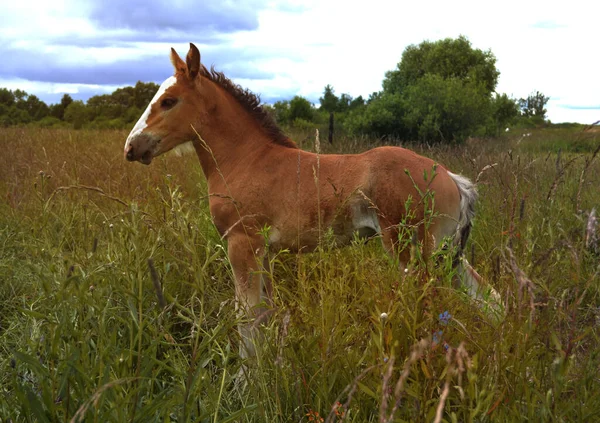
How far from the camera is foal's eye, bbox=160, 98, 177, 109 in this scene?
13.3 feet

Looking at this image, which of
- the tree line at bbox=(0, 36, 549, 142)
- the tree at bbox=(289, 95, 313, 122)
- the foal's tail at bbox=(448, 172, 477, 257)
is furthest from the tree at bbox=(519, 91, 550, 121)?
the foal's tail at bbox=(448, 172, 477, 257)

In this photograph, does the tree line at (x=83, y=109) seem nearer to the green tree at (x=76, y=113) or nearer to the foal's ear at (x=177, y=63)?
the green tree at (x=76, y=113)

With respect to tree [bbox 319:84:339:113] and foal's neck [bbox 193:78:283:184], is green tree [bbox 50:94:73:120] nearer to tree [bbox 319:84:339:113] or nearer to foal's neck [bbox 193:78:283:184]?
tree [bbox 319:84:339:113]

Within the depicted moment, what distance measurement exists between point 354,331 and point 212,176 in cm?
219

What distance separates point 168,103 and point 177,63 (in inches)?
13.5

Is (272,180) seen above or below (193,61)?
below

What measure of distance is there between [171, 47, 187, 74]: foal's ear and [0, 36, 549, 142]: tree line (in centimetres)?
84

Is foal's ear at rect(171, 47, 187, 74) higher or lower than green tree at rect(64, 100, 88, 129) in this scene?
lower

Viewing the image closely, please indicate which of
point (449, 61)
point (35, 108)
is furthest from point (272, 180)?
point (35, 108)

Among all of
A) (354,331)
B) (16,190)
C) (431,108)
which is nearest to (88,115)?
(431,108)

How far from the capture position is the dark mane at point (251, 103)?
14.0ft

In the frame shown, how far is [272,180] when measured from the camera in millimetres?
3916

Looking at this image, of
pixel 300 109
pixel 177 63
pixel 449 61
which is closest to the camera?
pixel 177 63

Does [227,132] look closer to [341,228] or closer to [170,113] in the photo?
[170,113]
